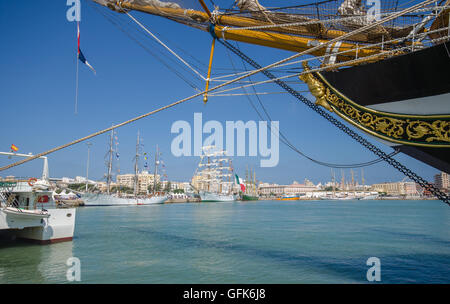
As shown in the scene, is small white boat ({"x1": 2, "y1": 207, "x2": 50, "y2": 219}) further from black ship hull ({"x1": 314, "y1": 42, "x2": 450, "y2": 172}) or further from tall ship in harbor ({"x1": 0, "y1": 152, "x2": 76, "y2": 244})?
black ship hull ({"x1": 314, "y1": 42, "x2": 450, "y2": 172})

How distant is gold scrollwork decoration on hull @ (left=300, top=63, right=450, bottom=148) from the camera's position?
545 centimetres

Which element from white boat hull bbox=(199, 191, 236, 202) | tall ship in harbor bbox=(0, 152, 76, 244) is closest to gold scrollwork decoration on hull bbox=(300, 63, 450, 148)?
tall ship in harbor bbox=(0, 152, 76, 244)

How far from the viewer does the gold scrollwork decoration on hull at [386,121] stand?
215 inches

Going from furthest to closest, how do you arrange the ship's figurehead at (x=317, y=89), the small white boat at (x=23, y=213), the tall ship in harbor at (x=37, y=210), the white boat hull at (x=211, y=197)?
1. the white boat hull at (x=211, y=197)
2. the tall ship in harbor at (x=37, y=210)
3. the small white boat at (x=23, y=213)
4. the ship's figurehead at (x=317, y=89)

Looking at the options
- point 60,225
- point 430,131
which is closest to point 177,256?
point 60,225

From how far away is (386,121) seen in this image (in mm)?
6062

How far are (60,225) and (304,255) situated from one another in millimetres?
11685

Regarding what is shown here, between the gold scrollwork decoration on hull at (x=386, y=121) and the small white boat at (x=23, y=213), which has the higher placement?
the gold scrollwork decoration on hull at (x=386, y=121)

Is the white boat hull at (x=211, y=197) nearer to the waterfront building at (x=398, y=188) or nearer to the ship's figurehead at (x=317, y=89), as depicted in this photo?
the ship's figurehead at (x=317, y=89)

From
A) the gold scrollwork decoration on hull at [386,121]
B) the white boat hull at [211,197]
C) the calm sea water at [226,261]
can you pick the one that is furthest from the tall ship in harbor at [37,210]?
the white boat hull at [211,197]

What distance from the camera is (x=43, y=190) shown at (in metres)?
14.5

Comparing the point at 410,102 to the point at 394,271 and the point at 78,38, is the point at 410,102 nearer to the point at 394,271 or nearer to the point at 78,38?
the point at 394,271

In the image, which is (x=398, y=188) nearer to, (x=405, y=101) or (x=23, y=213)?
(x=405, y=101)
